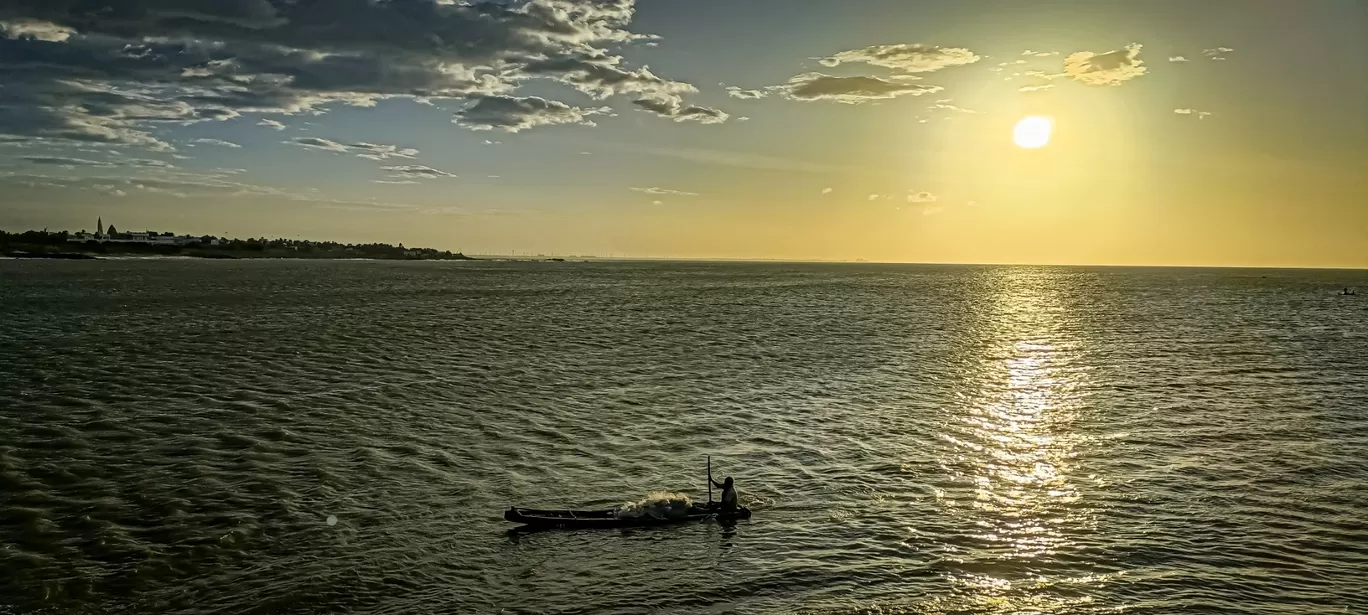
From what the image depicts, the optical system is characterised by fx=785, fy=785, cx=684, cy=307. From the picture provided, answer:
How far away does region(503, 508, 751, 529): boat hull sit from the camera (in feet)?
73.3

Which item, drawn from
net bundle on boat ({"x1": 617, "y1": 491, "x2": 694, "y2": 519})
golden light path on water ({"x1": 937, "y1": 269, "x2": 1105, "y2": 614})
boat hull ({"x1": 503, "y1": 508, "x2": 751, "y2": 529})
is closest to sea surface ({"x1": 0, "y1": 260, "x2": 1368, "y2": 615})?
golden light path on water ({"x1": 937, "y1": 269, "x2": 1105, "y2": 614})

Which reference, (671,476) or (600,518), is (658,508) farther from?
(671,476)

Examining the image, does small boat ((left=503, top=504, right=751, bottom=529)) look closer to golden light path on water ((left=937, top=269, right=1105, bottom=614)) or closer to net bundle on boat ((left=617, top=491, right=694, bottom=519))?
net bundle on boat ((left=617, top=491, right=694, bottom=519))

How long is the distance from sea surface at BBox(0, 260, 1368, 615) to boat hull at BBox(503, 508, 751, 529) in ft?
1.40

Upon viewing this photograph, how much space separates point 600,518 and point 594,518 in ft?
0.57

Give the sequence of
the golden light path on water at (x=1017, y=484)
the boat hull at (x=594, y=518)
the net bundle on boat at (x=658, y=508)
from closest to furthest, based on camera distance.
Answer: the golden light path on water at (x=1017, y=484) < the boat hull at (x=594, y=518) < the net bundle on boat at (x=658, y=508)

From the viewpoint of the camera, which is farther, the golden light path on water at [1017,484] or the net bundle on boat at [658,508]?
the net bundle on boat at [658,508]

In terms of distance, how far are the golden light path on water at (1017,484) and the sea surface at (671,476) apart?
0.51ft

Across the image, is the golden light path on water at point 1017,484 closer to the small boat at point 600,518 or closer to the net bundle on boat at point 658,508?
the small boat at point 600,518

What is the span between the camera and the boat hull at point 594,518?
22.3 meters

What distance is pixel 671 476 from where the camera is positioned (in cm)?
2798

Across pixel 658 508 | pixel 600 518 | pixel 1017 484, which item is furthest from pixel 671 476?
pixel 1017 484

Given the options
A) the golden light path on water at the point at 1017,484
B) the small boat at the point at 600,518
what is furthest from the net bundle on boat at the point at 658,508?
the golden light path on water at the point at 1017,484

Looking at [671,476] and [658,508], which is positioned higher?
[658,508]
